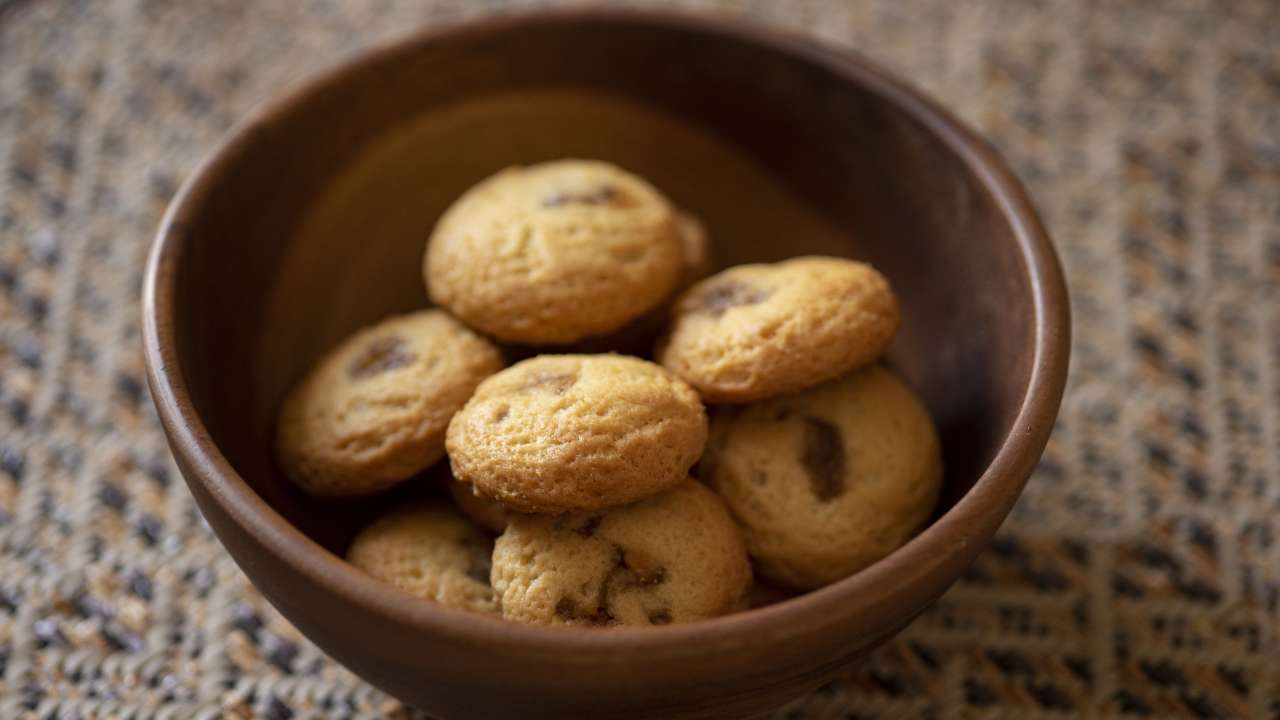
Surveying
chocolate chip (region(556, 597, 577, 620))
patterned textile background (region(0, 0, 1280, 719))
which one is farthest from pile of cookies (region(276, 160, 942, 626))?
patterned textile background (region(0, 0, 1280, 719))

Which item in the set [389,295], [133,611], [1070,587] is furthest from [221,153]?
[1070,587]

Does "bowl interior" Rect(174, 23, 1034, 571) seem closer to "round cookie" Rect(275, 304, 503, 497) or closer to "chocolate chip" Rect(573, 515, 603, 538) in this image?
"round cookie" Rect(275, 304, 503, 497)

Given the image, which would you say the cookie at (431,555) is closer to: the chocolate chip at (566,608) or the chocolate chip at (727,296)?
the chocolate chip at (566,608)

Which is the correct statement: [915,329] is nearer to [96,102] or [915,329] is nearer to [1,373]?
[1,373]

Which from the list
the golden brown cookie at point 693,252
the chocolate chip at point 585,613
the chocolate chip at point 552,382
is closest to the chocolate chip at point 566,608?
the chocolate chip at point 585,613

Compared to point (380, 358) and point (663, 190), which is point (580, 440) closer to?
point (380, 358)
